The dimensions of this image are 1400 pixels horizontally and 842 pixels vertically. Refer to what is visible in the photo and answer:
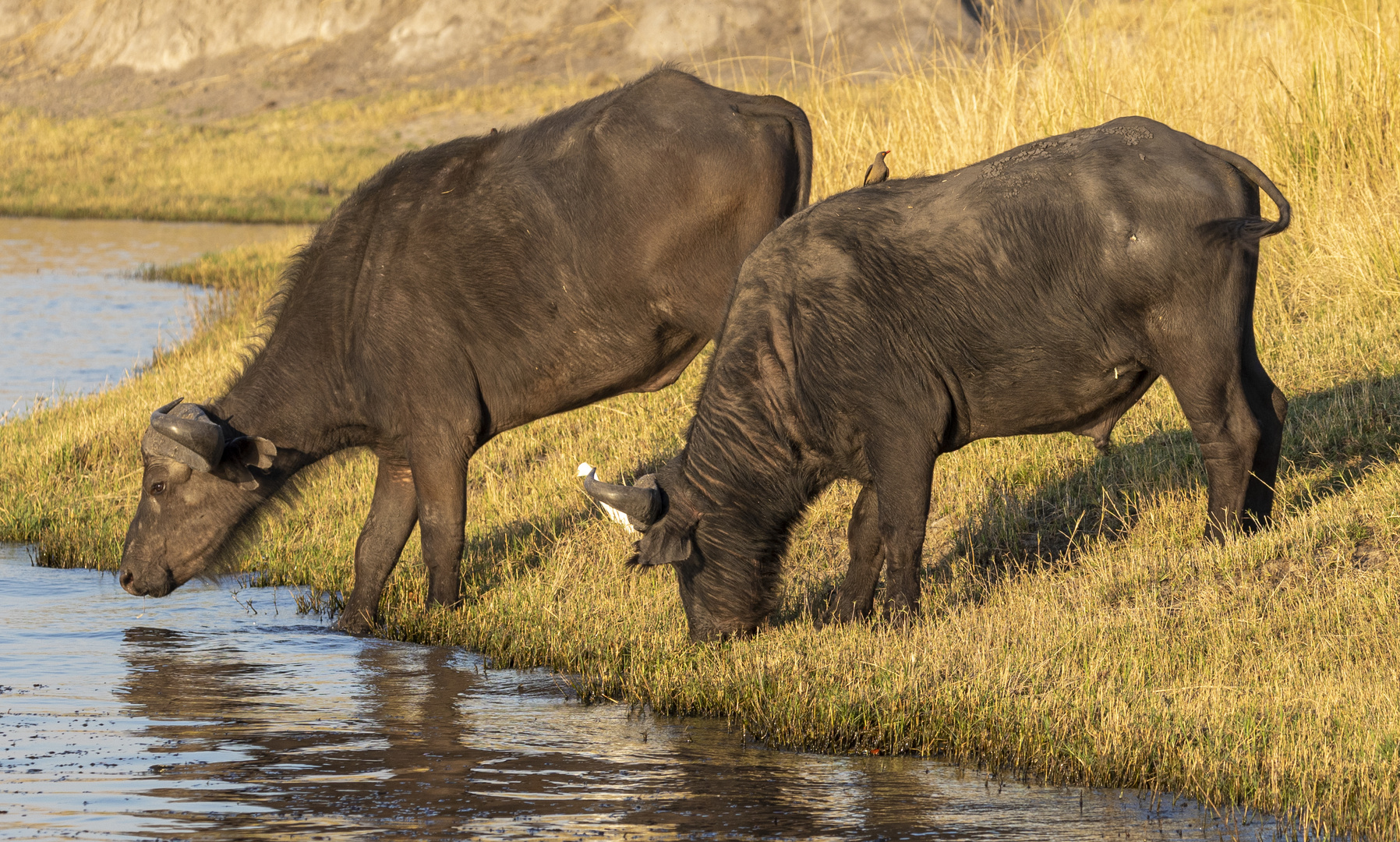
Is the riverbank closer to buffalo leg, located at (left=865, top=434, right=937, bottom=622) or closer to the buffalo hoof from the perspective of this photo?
the buffalo hoof

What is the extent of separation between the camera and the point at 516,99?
46.9 m

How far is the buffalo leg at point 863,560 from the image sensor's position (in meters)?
7.50

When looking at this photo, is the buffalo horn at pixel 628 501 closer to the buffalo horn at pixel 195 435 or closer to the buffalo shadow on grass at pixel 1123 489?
the buffalo shadow on grass at pixel 1123 489

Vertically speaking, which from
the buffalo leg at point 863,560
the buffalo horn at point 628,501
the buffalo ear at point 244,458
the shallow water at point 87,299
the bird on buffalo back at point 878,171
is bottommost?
the buffalo leg at point 863,560

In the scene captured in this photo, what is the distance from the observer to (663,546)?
6.89m

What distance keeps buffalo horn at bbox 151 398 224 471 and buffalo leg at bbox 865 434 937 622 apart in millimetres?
3327

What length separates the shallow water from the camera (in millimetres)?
16750

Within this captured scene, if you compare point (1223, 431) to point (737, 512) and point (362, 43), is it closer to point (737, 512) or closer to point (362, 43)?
point (737, 512)

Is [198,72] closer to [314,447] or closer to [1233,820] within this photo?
[314,447]

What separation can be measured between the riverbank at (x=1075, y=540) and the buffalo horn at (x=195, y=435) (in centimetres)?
133

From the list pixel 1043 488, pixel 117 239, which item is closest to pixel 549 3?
pixel 117 239

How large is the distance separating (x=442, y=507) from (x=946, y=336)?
2869 millimetres

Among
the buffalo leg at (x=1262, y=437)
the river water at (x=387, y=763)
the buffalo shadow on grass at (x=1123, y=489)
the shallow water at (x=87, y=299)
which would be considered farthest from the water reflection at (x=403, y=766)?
the shallow water at (x=87, y=299)

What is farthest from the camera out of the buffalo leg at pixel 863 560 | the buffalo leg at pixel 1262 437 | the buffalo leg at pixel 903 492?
the buffalo leg at pixel 863 560
